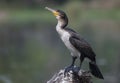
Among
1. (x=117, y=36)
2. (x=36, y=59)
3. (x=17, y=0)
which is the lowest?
(x=36, y=59)

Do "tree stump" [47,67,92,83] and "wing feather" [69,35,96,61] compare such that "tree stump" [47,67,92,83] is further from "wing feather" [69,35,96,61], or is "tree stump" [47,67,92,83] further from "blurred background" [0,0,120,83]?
"blurred background" [0,0,120,83]

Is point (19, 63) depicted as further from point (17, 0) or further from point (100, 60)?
point (17, 0)

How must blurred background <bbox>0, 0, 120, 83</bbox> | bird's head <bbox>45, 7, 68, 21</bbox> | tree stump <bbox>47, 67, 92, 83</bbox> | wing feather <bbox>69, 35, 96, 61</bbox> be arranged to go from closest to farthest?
1. bird's head <bbox>45, 7, 68, 21</bbox>
2. tree stump <bbox>47, 67, 92, 83</bbox>
3. wing feather <bbox>69, 35, 96, 61</bbox>
4. blurred background <bbox>0, 0, 120, 83</bbox>

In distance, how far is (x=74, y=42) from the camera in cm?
1138

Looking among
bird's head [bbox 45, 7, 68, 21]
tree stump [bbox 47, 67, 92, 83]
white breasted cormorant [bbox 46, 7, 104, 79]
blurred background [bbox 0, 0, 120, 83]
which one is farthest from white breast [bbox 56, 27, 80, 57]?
blurred background [bbox 0, 0, 120, 83]

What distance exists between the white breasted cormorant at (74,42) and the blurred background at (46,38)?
78cm

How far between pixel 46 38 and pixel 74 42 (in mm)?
29453

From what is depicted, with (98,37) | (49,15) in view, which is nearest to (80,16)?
(49,15)

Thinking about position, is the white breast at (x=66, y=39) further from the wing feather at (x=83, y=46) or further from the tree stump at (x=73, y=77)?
the tree stump at (x=73, y=77)

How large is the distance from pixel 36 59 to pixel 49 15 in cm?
2802

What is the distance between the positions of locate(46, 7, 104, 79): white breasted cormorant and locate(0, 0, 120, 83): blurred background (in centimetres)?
78

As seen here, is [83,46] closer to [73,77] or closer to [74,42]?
[74,42]

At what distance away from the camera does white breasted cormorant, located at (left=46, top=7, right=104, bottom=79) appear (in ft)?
36.5

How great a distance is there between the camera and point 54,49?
34000 millimetres
